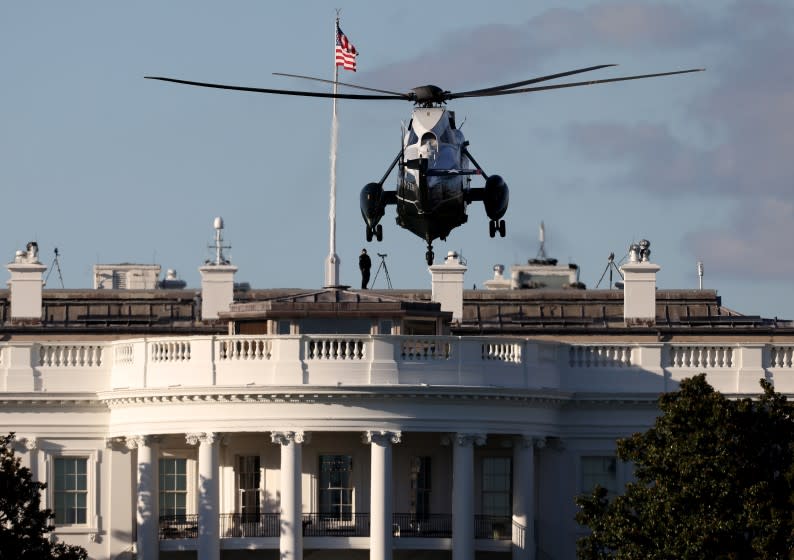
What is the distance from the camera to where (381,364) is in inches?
4053

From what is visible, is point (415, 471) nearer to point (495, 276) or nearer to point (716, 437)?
point (716, 437)

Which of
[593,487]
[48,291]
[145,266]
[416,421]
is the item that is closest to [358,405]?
[416,421]

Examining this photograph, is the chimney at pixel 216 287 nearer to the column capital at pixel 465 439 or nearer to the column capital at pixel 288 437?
the column capital at pixel 288 437

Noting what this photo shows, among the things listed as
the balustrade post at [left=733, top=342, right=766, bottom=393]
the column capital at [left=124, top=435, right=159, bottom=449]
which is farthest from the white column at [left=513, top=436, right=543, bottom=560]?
the column capital at [left=124, top=435, right=159, bottom=449]

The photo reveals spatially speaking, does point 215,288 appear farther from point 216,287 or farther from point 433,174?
point 433,174

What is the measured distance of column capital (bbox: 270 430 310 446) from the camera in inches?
4065

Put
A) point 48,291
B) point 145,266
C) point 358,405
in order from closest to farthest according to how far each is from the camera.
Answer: point 358,405
point 48,291
point 145,266

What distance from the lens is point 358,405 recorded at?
103 m

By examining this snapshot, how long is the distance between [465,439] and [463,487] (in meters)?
1.44

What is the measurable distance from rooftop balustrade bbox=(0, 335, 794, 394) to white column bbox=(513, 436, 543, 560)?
2.01 metres

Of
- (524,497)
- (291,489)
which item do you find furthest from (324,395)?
(524,497)

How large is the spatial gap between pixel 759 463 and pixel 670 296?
29825 millimetres

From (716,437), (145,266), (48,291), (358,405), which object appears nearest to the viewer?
(716,437)

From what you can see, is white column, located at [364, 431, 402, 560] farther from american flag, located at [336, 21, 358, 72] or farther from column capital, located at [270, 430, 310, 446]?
american flag, located at [336, 21, 358, 72]
